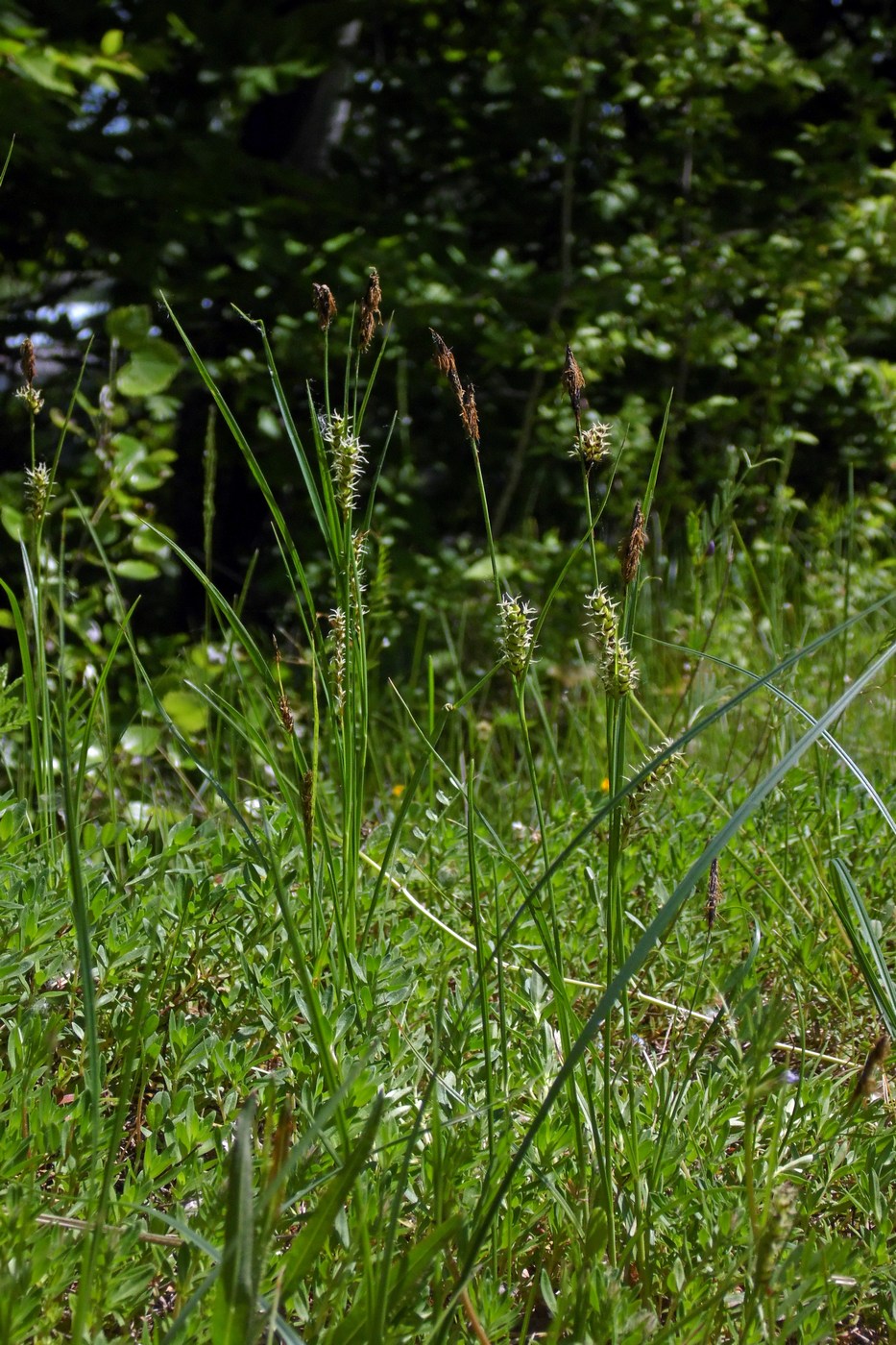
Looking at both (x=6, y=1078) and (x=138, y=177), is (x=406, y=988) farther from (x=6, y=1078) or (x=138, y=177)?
(x=138, y=177)

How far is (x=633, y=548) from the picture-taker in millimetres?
853

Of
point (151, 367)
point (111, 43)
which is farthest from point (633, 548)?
point (111, 43)

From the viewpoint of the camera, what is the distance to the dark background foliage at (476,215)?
347 cm

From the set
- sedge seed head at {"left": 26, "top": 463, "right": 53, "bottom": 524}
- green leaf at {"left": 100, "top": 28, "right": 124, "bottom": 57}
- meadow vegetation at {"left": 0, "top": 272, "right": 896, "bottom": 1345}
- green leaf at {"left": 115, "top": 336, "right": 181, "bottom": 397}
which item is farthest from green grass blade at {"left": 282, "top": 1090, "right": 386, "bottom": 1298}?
green leaf at {"left": 100, "top": 28, "right": 124, "bottom": 57}

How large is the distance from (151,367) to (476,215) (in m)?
1.83

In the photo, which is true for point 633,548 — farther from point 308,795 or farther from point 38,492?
point 38,492

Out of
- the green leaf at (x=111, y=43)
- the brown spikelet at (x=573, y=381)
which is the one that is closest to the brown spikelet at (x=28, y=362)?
the brown spikelet at (x=573, y=381)

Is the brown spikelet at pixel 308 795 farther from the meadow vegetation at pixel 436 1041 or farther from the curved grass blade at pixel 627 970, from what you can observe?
the curved grass blade at pixel 627 970

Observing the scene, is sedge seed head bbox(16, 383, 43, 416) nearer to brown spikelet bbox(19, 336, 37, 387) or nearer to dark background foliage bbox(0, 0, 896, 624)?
brown spikelet bbox(19, 336, 37, 387)

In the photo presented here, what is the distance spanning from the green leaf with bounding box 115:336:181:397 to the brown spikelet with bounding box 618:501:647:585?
7.69 ft

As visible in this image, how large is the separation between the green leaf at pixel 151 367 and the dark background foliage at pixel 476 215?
232mm

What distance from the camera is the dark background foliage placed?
347cm

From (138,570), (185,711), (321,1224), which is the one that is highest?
(138,570)

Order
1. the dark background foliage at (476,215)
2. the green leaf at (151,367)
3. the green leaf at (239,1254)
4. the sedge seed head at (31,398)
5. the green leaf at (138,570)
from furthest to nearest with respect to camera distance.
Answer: the dark background foliage at (476,215) < the green leaf at (151,367) < the green leaf at (138,570) < the sedge seed head at (31,398) < the green leaf at (239,1254)
